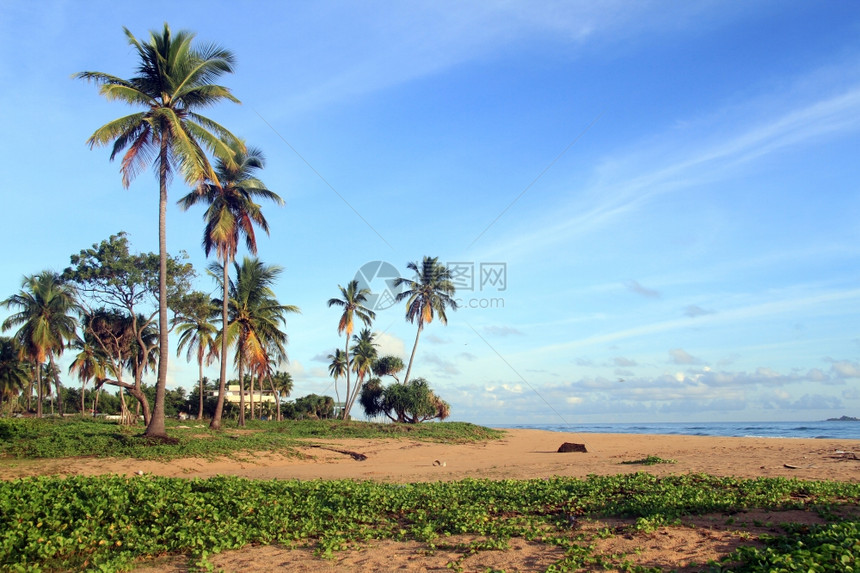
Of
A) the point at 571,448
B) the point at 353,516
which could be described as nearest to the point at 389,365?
the point at 571,448

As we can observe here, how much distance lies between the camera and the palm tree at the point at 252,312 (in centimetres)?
3170

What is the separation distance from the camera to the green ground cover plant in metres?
6.25

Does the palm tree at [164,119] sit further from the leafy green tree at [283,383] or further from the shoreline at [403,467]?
the leafy green tree at [283,383]

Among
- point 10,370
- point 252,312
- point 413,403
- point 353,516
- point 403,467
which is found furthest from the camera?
point 10,370

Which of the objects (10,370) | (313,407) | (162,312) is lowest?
(313,407)

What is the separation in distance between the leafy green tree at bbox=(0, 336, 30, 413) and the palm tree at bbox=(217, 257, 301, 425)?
27027mm

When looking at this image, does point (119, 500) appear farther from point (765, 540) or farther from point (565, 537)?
point (765, 540)

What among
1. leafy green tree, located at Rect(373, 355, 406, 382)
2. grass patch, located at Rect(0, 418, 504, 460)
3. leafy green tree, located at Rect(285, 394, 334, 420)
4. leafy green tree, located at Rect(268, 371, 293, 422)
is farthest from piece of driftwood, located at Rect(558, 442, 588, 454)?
leafy green tree, located at Rect(268, 371, 293, 422)

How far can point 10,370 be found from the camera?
50.0m

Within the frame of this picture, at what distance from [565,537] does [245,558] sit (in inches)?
145

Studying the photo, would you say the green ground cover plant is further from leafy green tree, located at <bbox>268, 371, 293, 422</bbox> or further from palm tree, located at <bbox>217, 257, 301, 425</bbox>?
leafy green tree, located at <bbox>268, 371, 293, 422</bbox>

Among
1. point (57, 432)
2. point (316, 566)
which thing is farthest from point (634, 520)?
point (57, 432)

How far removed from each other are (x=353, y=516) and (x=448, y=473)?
26.9ft

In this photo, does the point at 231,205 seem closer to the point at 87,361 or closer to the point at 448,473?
the point at 448,473
